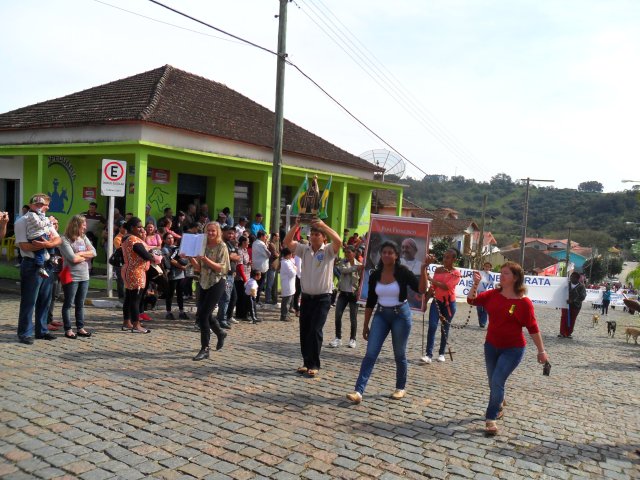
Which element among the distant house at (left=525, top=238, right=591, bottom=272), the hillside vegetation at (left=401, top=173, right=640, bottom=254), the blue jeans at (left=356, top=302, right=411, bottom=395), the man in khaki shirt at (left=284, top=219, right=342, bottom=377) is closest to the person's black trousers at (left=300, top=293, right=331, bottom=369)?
the man in khaki shirt at (left=284, top=219, right=342, bottom=377)

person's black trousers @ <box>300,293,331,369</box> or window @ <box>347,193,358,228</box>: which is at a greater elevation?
window @ <box>347,193,358,228</box>

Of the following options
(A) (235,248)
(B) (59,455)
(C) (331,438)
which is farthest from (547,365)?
(A) (235,248)

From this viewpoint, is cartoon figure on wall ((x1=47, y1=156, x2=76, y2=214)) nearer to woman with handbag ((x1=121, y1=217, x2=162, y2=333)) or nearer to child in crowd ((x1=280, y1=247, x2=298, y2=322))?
child in crowd ((x1=280, y1=247, x2=298, y2=322))

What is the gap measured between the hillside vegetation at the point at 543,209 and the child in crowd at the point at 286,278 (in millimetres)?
83359

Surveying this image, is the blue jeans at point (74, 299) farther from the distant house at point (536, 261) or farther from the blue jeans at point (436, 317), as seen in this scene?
the distant house at point (536, 261)

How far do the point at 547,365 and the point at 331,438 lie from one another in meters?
2.50

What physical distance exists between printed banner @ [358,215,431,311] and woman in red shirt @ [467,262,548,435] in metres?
2.88

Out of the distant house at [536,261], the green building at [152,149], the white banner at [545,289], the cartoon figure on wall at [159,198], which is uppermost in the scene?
the green building at [152,149]

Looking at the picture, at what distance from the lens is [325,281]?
7.13m

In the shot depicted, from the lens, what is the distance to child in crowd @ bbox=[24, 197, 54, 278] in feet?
24.6

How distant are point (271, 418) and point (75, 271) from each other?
4333 millimetres

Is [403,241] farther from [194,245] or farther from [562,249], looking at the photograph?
[562,249]

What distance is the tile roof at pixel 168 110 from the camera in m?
15.3

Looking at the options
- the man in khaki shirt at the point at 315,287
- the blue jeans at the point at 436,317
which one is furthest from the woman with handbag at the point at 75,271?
the blue jeans at the point at 436,317
